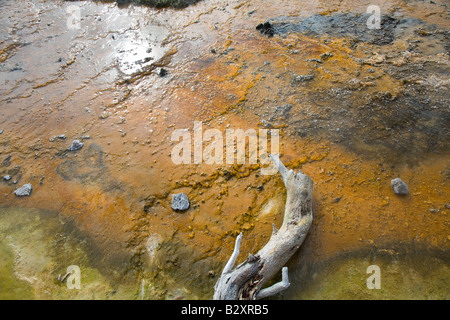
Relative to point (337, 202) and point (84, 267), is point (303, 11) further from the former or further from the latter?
point (84, 267)

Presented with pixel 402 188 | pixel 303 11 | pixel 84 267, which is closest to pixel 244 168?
pixel 402 188

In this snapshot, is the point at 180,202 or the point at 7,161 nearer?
the point at 180,202

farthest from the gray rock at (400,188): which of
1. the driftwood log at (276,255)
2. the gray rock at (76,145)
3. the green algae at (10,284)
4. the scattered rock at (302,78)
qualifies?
the gray rock at (76,145)

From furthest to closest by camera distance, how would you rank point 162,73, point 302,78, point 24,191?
point 162,73
point 302,78
point 24,191

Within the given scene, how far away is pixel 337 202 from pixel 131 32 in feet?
19.6

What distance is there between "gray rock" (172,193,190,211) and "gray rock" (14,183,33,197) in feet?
6.89

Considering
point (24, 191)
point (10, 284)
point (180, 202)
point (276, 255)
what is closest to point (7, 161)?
point (24, 191)

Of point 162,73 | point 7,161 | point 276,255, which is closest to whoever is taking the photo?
point 276,255

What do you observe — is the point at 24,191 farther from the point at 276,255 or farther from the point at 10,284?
the point at 276,255

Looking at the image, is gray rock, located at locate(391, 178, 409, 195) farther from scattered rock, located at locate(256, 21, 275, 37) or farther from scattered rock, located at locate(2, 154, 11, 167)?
scattered rock, located at locate(2, 154, 11, 167)

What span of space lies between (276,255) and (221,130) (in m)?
2.13

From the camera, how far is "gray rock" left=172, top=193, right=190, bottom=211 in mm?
3420

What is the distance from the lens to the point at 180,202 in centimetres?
344

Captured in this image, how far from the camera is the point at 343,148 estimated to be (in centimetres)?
386
